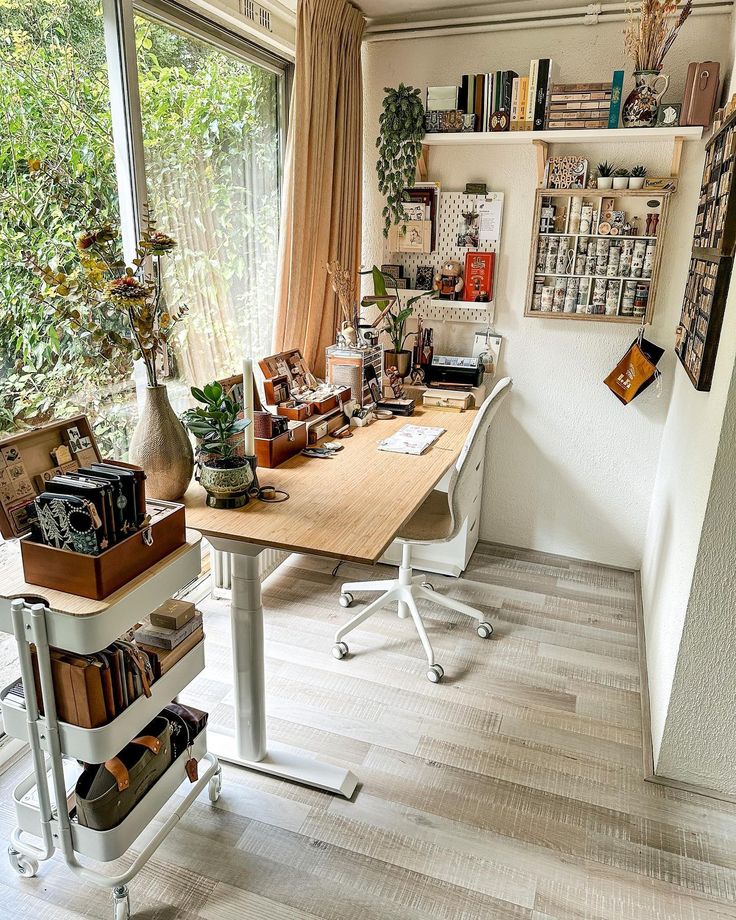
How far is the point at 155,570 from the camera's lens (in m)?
1.47

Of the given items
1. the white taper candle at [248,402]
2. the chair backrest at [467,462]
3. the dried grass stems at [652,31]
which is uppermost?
the dried grass stems at [652,31]

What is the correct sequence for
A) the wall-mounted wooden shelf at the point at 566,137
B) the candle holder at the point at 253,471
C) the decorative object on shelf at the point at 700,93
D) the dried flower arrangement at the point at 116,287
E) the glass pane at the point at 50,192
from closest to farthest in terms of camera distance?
the dried flower arrangement at the point at 116,287, the glass pane at the point at 50,192, the candle holder at the point at 253,471, the decorative object on shelf at the point at 700,93, the wall-mounted wooden shelf at the point at 566,137

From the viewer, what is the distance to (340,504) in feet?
6.35

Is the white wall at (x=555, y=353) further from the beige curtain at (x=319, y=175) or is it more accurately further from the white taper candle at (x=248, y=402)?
the white taper candle at (x=248, y=402)

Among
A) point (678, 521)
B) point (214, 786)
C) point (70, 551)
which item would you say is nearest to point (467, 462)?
point (678, 521)

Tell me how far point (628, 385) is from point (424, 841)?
213cm

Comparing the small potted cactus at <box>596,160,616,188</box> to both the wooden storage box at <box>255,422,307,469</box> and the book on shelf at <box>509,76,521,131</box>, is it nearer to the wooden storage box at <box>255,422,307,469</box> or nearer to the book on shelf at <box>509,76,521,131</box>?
the book on shelf at <box>509,76,521,131</box>

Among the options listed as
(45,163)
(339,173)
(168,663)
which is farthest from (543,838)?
(339,173)

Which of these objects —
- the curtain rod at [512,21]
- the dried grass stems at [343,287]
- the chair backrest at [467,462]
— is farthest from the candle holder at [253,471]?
the curtain rod at [512,21]

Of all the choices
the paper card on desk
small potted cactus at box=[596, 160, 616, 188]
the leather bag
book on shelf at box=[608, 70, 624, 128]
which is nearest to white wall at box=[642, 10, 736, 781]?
book on shelf at box=[608, 70, 624, 128]

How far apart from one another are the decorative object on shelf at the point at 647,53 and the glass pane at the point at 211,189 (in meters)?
1.49

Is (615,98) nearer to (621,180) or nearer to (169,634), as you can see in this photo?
(621,180)

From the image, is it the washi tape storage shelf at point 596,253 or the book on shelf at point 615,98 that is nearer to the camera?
the book on shelf at point 615,98

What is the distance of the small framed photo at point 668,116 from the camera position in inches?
106
